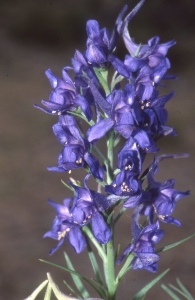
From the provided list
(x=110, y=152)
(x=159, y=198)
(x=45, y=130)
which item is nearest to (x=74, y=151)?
(x=110, y=152)

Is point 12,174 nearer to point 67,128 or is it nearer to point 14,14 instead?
point 14,14

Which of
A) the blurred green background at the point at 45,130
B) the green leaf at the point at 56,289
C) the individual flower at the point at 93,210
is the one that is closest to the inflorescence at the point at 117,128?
the individual flower at the point at 93,210

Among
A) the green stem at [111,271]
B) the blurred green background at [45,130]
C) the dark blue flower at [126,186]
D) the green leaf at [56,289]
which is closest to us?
the green leaf at [56,289]

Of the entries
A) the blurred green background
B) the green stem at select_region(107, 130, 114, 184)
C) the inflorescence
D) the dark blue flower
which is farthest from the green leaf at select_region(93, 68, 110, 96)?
the blurred green background

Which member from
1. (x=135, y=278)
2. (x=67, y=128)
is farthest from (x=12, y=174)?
(x=67, y=128)

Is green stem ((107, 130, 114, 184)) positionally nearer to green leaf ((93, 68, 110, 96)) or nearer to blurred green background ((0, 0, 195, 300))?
green leaf ((93, 68, 110, 96))

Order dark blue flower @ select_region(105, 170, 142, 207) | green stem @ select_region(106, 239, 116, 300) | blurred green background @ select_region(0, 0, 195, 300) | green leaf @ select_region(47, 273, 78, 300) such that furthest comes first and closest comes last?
blurred green background @ select_region(0, 0, 195, 300) → green stem @ select_region(106, 239, 116, 300) → dark blue flower @ select_region(105, 170, 142, 207) → green leaf @ select_region(47, 273, 78, 300)

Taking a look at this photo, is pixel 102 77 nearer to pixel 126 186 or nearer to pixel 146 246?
pixel 126 186

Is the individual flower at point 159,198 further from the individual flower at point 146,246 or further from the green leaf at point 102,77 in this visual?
the green leaf at point 102,77

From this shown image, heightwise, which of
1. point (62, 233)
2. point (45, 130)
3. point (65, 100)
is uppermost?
point (45, 130)
